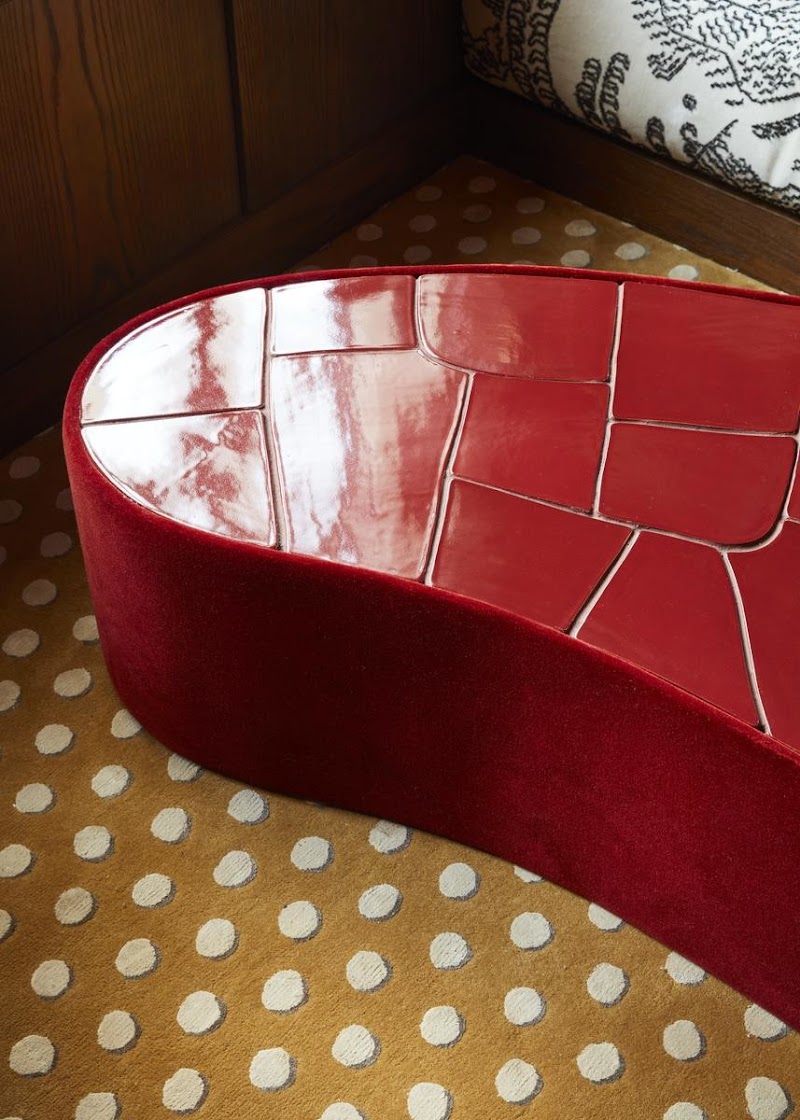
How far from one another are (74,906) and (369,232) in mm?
1272

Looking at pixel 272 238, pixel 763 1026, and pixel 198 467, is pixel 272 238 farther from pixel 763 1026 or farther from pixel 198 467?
pixel 763 1026

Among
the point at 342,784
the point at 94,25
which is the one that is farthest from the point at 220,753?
the point at 94,25

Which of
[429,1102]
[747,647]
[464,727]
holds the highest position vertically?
[747,647]

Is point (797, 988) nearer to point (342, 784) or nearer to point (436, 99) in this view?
point (342, 784)

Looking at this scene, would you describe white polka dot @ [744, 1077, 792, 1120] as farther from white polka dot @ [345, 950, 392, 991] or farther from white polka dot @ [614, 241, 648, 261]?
white polka dot @ [614, 241, 648, 261]

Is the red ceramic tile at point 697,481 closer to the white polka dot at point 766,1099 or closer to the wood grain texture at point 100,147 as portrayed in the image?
the white polka dot at point 766,1099

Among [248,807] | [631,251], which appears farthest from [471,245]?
[248,807]

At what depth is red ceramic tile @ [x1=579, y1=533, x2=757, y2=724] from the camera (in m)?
0.98

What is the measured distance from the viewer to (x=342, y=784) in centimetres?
127

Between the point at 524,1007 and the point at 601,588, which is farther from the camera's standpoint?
the point at 524,1007

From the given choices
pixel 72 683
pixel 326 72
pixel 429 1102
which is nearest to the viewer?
pixel 429 1102

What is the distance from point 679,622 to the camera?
3.31ft

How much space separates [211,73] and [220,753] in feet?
3.27

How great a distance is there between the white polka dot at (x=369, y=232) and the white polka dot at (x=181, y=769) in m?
1.05
